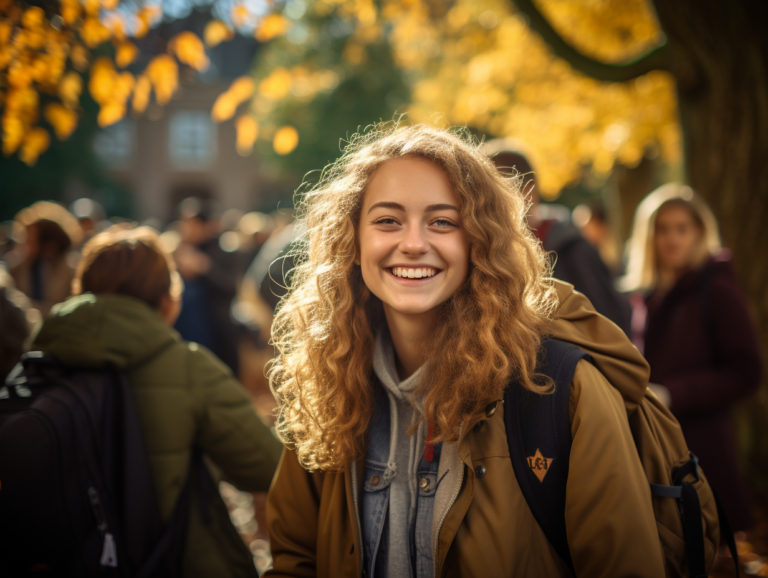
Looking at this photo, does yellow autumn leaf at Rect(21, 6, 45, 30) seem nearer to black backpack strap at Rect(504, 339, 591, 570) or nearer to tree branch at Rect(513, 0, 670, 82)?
black backpack strap at Rect(504, 339, 591, 570)

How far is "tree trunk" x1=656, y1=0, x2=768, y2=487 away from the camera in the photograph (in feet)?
13.4

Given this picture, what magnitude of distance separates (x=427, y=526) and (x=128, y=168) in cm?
3802

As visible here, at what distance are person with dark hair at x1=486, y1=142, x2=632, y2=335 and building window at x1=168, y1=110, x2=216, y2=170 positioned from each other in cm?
3543

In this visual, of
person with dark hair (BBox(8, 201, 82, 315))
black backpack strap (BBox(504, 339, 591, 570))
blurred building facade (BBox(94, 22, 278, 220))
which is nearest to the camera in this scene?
black backpack strap (BBox(504, 339, 591, 570))

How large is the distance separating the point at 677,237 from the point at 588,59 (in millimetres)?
2024

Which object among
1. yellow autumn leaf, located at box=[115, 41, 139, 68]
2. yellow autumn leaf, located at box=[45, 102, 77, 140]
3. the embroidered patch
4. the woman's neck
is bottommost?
the embroidered patch

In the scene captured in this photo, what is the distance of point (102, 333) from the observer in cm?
205

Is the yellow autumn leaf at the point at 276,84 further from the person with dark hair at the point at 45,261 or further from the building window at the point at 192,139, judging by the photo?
the building window at the point at 192,139

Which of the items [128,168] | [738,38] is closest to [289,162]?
[128,168]

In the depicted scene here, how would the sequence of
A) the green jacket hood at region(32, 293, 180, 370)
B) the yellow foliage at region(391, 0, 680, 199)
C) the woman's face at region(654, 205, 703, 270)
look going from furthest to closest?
the yellow foliage at region(391, 0, 680, 199) < the woman's face at region(654, 205, 703, 270) < the green jacket hood at region(32, 293, 180, 370)

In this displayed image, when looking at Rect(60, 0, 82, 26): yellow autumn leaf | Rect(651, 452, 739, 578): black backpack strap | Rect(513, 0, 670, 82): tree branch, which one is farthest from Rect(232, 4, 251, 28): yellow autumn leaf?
Rect(651, 452, 739, 578): black backpack strap

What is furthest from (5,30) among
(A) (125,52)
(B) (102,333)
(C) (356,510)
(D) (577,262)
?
(D) (577,262)

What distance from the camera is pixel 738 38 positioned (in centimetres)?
410

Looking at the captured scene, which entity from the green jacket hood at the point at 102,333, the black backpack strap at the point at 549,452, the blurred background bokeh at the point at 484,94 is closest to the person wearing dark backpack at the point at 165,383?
the green jacket hood at the point at 102,333
